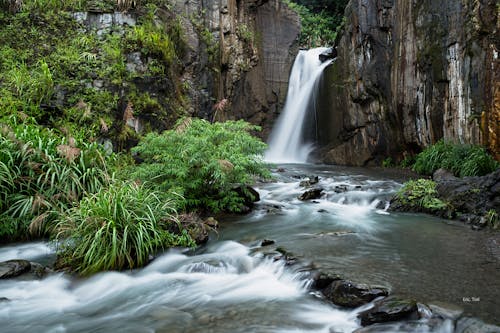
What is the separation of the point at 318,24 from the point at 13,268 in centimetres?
2733

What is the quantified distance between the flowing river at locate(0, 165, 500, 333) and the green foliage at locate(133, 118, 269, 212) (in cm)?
95

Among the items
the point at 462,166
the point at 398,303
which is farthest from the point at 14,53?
the point at 462,166

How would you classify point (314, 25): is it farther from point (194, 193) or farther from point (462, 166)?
point (194, 193)

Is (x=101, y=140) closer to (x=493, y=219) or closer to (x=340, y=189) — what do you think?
(x=340, y=189)

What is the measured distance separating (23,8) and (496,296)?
14571mm

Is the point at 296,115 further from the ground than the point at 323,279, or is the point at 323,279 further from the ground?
the point at 296,115

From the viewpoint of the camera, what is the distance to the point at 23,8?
1253 cm

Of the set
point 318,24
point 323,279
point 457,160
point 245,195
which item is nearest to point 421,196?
point 457,160

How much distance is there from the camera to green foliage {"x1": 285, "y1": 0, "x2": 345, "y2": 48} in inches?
1063

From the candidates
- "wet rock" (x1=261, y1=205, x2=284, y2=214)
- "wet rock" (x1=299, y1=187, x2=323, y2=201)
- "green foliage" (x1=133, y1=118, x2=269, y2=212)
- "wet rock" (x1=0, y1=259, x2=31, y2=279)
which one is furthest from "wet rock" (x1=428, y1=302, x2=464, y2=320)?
"wet rock" (x1=299, y1=187, x2=323, y2=201)

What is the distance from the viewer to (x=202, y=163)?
741 cm

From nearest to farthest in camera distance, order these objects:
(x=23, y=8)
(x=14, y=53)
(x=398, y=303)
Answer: (x=398, y=303)
(x=14, y=53)
(x=23, y=8)

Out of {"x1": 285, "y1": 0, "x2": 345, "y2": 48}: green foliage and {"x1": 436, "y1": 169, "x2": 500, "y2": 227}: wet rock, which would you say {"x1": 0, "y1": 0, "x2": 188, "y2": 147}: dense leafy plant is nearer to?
{"x1": 436, "y1": 169, "x2": 500, "y2": 227}: wet rock

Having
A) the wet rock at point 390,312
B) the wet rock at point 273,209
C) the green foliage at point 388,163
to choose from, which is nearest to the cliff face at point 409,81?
the green foliage at point 388,163
